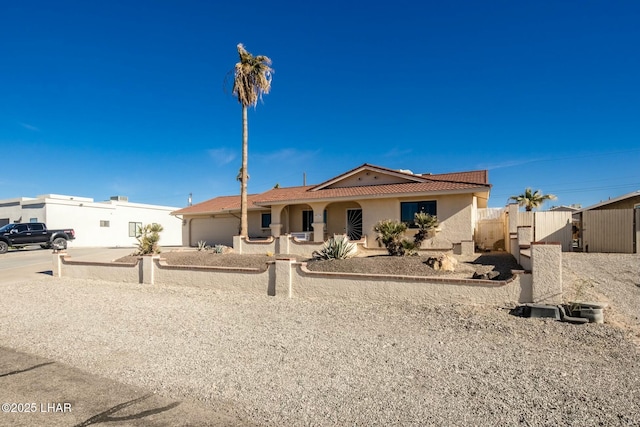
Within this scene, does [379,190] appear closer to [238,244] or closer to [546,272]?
[238,244]

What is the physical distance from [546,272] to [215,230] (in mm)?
22460

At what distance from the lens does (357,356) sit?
232 inches

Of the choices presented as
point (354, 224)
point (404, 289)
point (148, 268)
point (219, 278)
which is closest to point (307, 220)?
point (354, 224)

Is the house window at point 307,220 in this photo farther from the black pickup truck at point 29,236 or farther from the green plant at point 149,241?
the black pickup truck at point 29,236

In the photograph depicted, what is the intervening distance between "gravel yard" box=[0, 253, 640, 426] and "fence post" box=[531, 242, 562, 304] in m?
0.88

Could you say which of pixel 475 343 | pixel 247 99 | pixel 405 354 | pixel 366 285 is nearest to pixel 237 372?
pixel 405 354

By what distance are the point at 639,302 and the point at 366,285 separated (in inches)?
237

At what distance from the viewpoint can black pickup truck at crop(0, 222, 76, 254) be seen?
24720mm

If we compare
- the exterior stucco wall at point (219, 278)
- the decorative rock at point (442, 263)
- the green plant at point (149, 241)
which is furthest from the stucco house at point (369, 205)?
the exterior stucco wall at point (219, 278)

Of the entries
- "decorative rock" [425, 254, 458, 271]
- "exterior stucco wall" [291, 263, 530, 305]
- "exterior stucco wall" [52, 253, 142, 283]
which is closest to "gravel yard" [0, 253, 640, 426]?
"exterior stucco wall" [291, 263, 530, 305]

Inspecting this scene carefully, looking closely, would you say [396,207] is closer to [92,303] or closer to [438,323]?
[438,323]

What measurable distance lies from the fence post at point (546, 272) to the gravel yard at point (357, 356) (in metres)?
0.88

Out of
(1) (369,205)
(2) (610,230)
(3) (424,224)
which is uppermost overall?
(1) (369,205)

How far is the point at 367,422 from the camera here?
3.99 m
